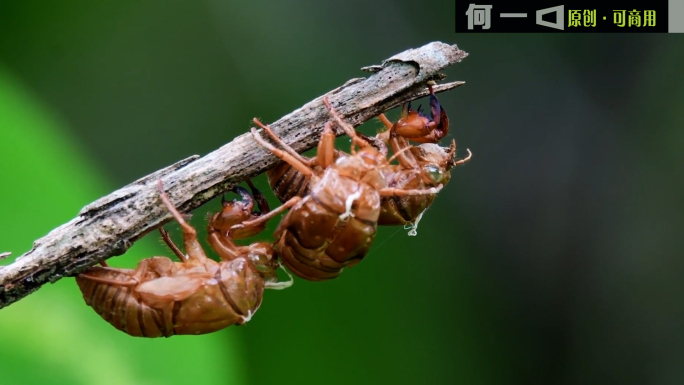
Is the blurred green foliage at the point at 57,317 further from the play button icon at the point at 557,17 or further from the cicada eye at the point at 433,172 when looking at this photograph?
the play button icon at the point at 557,17

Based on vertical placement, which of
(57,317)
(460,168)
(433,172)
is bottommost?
(57,317)

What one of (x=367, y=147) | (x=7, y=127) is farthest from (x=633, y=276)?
(x=7, y=127)

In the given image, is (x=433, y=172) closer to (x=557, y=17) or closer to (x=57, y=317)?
(x=557, y=17)

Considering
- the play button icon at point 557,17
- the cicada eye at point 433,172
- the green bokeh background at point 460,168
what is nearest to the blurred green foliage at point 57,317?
the green bokeh background at point 460,168

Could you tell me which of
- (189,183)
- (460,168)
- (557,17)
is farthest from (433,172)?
(557,17)

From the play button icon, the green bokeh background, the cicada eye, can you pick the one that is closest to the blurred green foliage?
the green bokeh background

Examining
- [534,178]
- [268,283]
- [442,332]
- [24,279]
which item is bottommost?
[442,332]

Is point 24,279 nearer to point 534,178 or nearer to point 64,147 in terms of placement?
point 64,147
